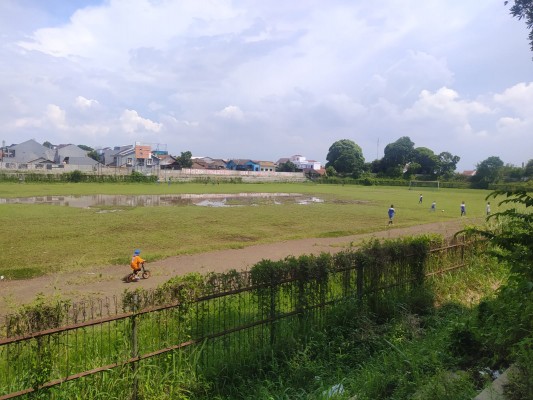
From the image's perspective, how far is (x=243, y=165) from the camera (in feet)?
412

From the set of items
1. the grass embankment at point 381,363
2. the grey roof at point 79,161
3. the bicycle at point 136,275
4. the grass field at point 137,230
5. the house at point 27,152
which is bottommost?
the grass field at point 137,230

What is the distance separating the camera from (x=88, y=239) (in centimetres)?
1791

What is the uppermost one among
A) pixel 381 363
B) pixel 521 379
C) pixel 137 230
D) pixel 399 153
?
pixel 399 153

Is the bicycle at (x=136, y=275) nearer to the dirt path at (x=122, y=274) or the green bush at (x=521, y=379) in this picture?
the dirt path at (x=122, y=274)

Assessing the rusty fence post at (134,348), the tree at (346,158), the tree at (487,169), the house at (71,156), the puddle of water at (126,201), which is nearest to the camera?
the rusty fence post at (134,348)

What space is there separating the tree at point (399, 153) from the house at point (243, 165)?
41.1m

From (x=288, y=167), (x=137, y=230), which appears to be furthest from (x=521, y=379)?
(x=288, y=167)

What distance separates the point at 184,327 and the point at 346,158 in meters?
104

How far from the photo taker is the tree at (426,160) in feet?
316

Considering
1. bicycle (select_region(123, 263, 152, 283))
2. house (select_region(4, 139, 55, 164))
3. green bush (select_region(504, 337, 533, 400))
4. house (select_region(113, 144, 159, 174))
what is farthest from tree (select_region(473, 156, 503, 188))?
house (select_region(4, 139, 55, 164))

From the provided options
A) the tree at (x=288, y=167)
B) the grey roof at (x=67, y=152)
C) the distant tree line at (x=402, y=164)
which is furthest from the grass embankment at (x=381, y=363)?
the tree at (x=288, y=167)

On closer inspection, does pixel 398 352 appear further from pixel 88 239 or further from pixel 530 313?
pixel 88 239

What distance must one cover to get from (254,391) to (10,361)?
2689 mm

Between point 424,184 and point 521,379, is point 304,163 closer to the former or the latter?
A: point 424,184
